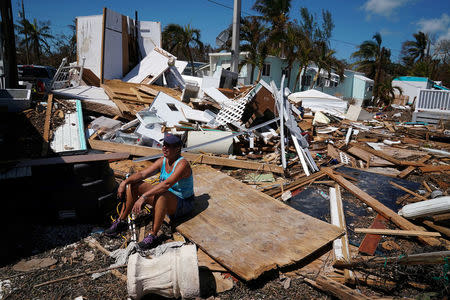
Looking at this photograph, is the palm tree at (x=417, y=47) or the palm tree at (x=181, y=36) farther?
the palm tree at (x=417, y=47)

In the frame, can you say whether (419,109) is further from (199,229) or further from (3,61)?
(3,61)

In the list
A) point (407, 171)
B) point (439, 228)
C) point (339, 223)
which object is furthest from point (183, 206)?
point (407, 171)

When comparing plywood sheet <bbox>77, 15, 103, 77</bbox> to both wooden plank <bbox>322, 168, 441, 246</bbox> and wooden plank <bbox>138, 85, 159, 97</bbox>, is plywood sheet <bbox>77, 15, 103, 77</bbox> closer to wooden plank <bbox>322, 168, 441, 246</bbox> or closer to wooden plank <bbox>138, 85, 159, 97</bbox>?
wooden plank <bbox>138, 85, 159, 97</bbox>

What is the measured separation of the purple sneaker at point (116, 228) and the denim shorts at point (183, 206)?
607 mm

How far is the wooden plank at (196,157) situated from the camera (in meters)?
6.04

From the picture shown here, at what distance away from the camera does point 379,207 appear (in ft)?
14.8

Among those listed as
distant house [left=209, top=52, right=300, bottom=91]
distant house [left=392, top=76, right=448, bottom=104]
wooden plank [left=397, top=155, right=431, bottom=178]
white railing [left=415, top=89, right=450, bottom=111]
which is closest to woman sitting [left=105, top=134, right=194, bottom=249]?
wooden plank [left=397, top=155, right=431, bottom=178]

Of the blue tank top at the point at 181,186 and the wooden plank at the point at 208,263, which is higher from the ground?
the blue tank top at the point at 181,186

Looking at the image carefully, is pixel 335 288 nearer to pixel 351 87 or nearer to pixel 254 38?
pixel 254 38

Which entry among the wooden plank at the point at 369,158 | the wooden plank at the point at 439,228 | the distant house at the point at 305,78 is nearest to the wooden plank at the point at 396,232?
the wooden plank at the point at 439,228

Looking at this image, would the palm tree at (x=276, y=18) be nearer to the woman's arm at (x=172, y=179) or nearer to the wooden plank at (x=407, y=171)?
the wooden plank at (x=407, y=171)

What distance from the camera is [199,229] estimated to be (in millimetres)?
3492

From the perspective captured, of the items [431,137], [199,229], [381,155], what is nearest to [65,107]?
[199,229]

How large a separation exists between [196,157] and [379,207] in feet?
11.6
